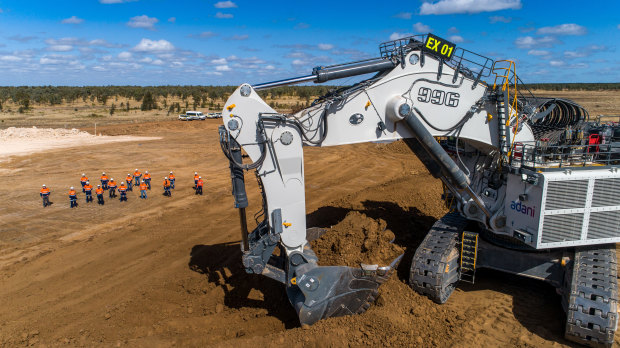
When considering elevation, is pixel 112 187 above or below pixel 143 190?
above

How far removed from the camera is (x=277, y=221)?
7.14 meters

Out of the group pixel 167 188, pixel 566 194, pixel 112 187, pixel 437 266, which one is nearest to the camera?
pixel 566 194

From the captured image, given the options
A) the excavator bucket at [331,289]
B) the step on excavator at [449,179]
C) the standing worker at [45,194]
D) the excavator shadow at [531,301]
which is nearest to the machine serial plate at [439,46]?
the step on excavator at [449,179]

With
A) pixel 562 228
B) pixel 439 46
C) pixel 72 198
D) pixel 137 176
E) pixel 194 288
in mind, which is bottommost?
pixel 194 288

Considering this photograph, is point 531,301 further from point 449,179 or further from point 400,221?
point 400,221

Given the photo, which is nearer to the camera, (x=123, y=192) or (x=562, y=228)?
(x=562, y=228)

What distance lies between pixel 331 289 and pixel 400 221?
509cm

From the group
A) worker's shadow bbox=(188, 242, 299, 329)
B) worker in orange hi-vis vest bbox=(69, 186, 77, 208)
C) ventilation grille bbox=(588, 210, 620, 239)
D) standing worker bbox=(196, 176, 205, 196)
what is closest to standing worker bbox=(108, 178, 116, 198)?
worker in orange hi-vis vest bbox=(69, 186, 77, 208)

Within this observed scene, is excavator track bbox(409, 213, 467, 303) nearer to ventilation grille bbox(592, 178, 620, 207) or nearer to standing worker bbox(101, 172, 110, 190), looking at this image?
ventilation grille bbox(592, 178, 620, 207)

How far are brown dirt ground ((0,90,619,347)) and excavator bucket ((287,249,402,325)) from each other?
0.22 meters

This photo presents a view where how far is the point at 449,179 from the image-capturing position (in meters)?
8.94

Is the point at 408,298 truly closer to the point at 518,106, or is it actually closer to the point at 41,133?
the point at 518,106

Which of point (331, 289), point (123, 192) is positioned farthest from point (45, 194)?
point (331, 289)

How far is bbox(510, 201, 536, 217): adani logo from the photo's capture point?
25.8 feet
